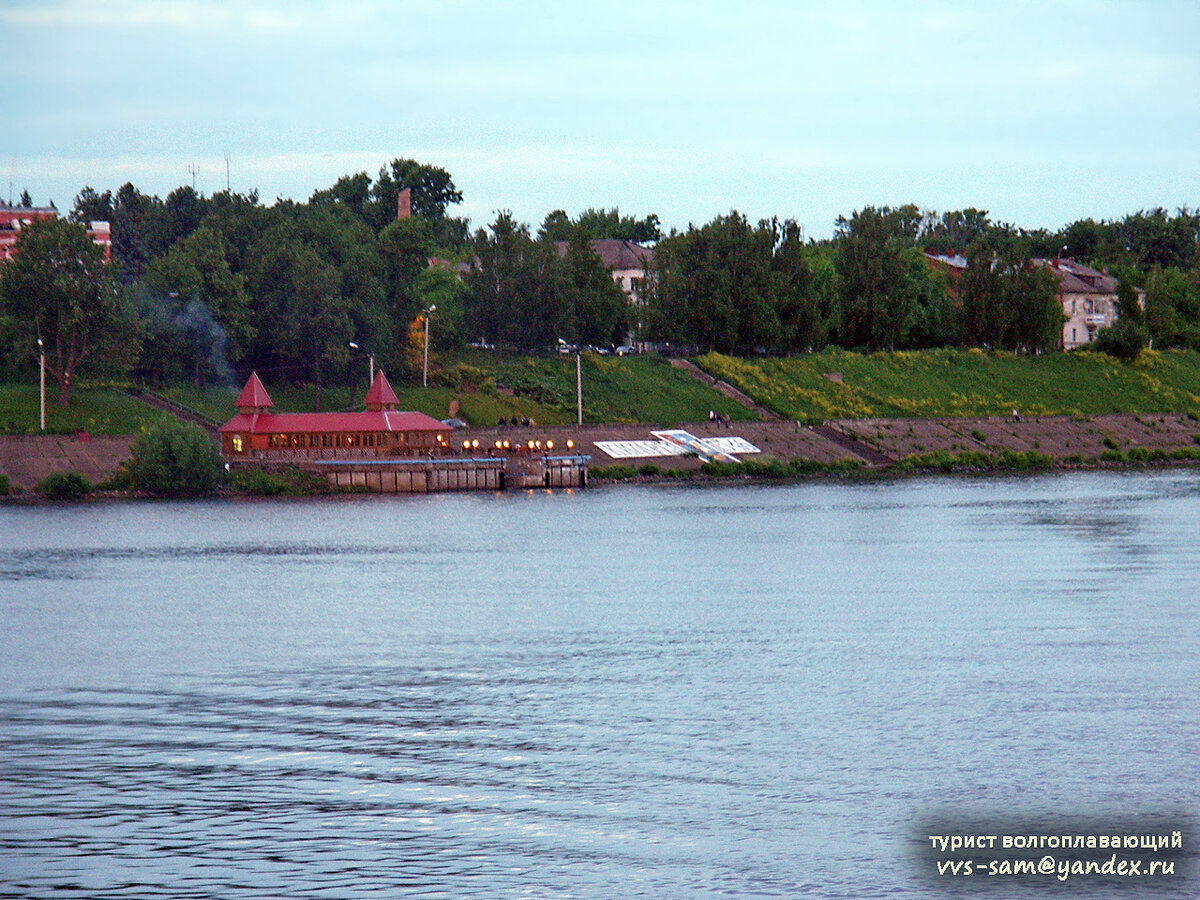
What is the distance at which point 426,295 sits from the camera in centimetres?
13200

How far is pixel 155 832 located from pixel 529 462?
3181 inches

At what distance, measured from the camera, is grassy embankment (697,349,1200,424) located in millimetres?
126875

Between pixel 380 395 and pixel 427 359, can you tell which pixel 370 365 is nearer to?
pixel 427 359

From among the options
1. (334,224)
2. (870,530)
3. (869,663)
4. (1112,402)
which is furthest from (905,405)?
(869,663)

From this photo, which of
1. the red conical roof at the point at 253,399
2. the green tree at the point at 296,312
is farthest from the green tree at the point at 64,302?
the green tree at the point at 296,312

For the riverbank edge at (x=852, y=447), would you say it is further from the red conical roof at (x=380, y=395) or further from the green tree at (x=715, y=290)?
the green tree at (x=715, y=290)

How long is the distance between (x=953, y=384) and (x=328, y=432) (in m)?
62.1

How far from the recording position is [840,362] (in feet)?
443

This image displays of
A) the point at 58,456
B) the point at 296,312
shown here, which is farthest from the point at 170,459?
the point at 296,312

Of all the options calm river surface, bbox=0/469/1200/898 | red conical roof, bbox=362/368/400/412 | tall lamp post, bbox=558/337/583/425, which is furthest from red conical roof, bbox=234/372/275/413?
calm river surface, bbox=0/469/1200/898

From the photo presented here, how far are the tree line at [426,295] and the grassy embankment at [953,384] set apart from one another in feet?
11.1

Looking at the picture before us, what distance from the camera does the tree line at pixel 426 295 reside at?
102 metres

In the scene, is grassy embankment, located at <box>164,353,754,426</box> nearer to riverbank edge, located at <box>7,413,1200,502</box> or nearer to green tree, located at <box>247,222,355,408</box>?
green tree, located at <box>247,222,355,408</box>

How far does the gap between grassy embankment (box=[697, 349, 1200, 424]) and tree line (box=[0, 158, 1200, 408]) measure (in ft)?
11.1
